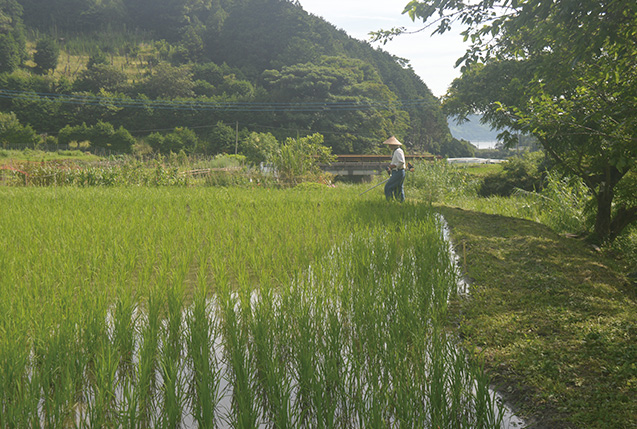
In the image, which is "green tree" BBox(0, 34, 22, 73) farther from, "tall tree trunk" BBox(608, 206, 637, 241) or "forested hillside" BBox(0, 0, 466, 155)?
"tall tree trunk" BBox(608, 206, 637, 241)

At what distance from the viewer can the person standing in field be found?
26.1 feet

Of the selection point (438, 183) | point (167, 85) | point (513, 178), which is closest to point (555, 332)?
point (438, 183)

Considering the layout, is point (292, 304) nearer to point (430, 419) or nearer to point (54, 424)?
point (430, 419)

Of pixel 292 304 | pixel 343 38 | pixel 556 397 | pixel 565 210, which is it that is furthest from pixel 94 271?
pixel 343 38

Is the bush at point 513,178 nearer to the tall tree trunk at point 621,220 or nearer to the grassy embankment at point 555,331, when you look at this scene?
the tall tree trunk at point 621,220

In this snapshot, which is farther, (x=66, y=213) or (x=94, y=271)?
(x=66, y=213)

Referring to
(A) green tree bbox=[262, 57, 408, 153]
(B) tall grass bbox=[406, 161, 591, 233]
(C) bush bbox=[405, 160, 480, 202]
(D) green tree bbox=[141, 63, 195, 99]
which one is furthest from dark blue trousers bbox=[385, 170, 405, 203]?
(D) green tree bbox=[141, 63, 195, 99]

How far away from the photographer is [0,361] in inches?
75.5

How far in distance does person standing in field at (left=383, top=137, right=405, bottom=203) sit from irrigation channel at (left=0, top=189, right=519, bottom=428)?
11.1ft

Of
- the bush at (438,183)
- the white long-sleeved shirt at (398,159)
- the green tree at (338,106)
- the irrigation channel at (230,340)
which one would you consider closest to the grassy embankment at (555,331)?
the irrigation channel at (230,340)

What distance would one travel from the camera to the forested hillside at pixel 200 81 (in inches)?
1841

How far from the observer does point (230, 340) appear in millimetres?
2463

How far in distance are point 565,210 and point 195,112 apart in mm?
Answer: 49606

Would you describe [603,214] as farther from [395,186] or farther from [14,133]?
[14,133]
